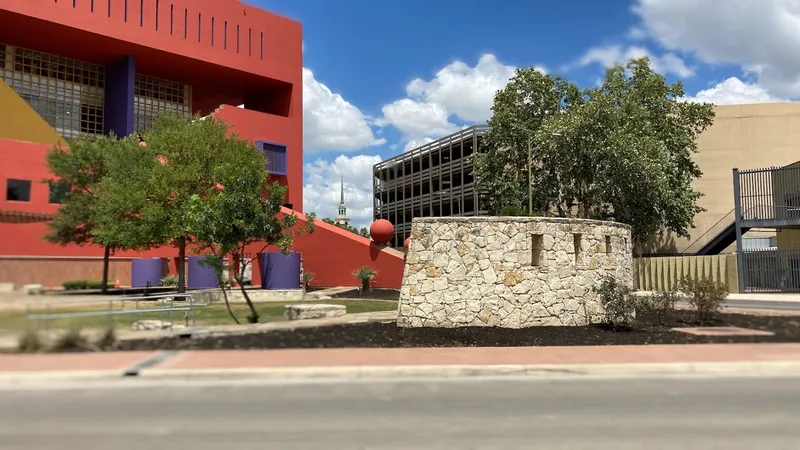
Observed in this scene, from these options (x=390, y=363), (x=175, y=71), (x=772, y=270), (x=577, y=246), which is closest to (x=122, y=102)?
(x=175, y=71)

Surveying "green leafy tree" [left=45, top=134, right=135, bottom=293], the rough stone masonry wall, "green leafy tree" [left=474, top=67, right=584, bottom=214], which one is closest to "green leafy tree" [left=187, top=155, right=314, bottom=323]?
the rough stone masonry wall

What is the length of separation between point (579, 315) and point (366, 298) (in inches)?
490

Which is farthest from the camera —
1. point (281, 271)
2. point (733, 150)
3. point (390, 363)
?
point (733, 150)

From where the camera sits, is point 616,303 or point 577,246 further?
point 577,246

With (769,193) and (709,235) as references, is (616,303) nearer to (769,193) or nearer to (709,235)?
(769,193)

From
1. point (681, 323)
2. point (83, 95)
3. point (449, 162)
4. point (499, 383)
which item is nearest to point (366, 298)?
point (681, 323)

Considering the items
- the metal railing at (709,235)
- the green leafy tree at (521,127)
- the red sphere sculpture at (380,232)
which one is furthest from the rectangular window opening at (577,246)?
the metal railing at (709,235)

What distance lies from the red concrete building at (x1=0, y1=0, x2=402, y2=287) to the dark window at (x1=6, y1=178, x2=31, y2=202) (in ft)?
44.7

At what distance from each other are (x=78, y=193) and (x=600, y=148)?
90.7 feet

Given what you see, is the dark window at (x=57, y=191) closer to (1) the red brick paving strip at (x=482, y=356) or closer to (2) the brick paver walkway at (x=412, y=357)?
(2) the brick paver walkway at (x=412, y=357)

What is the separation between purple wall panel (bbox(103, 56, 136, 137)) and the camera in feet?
119

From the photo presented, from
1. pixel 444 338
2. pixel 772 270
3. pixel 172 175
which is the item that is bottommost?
pixel 444 338

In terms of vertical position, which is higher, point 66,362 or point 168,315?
point 168,315

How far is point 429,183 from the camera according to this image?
240 ft
